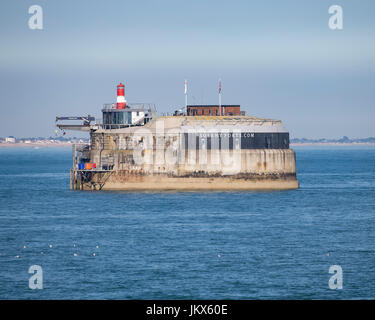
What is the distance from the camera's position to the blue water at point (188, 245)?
38.5 m

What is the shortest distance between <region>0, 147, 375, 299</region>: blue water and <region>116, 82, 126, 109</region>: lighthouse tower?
46.2 ft

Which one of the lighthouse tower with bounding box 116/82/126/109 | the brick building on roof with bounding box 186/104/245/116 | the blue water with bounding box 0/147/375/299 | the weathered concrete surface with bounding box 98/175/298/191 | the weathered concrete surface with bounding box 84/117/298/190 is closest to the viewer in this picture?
the blue water with bounding box 0/147/375/299

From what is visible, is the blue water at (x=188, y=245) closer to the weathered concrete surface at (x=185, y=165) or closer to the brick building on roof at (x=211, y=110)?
the weathered concrete surface at (x=185, y=165)

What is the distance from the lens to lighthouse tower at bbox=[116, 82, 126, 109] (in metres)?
96.1

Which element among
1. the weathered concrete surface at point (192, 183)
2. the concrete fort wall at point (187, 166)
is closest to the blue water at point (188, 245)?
the weathered concrete surface at point (192, 183)

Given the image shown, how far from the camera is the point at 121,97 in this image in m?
96.7

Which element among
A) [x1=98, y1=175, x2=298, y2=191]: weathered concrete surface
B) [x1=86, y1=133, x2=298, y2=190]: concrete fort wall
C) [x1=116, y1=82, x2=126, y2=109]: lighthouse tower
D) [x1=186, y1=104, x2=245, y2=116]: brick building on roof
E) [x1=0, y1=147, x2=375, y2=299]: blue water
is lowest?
[x1=0, y1=147, x2=375, y2=299]: blue water

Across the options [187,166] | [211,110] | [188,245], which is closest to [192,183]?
[187,166]

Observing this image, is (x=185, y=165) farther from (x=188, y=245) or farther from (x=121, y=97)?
(x=188, y=245)

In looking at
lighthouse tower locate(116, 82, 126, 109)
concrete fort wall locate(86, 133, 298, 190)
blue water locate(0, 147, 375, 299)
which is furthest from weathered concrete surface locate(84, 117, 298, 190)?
lighthouse tower locate(116, 82, 126, 109)

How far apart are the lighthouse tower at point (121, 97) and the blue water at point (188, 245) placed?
14084 millimetres

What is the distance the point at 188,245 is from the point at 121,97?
4816 centimetres

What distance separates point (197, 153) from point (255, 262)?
4220 centimetres

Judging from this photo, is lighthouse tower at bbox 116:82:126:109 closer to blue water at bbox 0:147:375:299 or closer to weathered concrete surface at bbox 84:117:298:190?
weathered concrete surface at bbox 84:117:298:190
